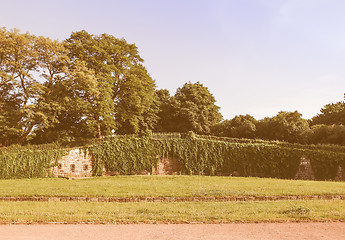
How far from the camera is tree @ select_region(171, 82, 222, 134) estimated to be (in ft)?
161

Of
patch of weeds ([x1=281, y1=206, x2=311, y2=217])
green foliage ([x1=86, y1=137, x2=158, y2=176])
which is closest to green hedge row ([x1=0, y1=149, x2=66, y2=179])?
green foliage ([x1=86, y1=137, x2=158, y2=176])

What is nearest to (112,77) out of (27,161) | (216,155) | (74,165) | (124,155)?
(124,155)

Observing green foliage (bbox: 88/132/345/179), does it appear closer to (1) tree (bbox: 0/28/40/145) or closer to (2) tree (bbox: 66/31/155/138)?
(2) tree (bbox: 66/31/155/138)

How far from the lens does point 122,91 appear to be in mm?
37594

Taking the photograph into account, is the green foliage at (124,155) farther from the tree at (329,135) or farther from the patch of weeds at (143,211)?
the tree at (329,135)

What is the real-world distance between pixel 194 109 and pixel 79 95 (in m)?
22.0

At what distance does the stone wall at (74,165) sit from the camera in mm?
29094

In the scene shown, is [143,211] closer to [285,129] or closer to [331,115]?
[285,129]

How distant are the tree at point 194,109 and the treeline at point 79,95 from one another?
517 centimetres

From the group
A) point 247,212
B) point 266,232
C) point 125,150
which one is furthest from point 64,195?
point 125,150

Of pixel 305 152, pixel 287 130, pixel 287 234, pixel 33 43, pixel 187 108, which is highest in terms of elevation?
pixel 33 43

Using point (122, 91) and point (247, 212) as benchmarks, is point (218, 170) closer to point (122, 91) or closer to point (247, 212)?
point (122, 91)

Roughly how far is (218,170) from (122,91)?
16.1 metres

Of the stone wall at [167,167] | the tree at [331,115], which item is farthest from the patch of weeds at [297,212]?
the tree at [331,115]
